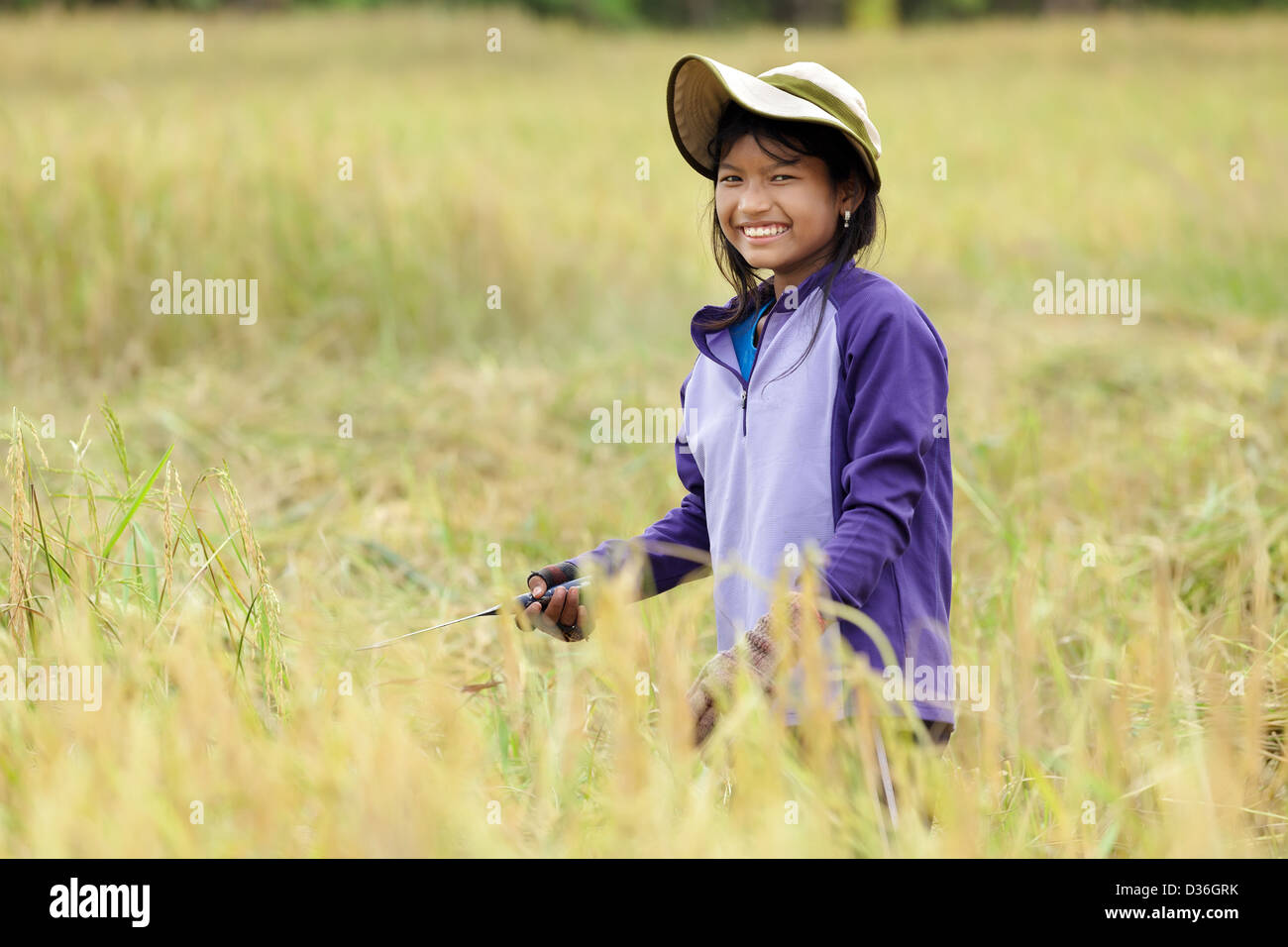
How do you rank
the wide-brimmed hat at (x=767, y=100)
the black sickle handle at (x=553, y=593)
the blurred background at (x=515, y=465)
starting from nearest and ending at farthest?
the blurred background at (x=515, y=465)
the wide-brimmed hat at (x=767, y=100)
the black sickle handle at (x=553, y=593)

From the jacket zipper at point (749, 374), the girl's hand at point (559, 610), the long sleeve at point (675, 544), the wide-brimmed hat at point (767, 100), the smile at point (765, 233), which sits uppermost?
the wide-brimmed hat at point (767, 100)

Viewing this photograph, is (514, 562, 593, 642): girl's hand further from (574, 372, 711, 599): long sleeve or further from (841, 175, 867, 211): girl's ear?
(841, 175, 867, 211): girl's ear

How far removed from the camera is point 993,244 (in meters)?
7.64

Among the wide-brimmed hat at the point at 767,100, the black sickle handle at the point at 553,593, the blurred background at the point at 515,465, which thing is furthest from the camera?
the black sickle handle at the point at 553,593

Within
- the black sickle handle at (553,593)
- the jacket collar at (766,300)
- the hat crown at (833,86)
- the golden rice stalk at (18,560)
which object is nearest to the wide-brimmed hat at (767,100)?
the hat crown at (833,86)

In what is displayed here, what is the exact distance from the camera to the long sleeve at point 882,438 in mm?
1392

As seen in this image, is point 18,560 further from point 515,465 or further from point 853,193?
point 515,465

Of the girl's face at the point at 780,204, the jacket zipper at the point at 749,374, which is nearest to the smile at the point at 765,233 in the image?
the girl's face at the point at 780,204

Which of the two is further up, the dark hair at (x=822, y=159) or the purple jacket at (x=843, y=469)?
the dark hair at (x=822, y=159)

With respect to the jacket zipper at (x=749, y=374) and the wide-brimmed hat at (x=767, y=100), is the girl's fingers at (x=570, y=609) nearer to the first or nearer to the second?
the jacket zipper at (x=749, y=374)

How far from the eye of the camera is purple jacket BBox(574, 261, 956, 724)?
142 centimetres

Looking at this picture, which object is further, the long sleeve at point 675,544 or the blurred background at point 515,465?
the long sleeve at point 675,544

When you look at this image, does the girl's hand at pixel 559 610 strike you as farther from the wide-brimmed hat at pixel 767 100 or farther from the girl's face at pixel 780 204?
the wide-brimmed hat at pixel 767 100

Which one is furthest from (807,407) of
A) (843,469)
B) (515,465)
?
(515,465)
